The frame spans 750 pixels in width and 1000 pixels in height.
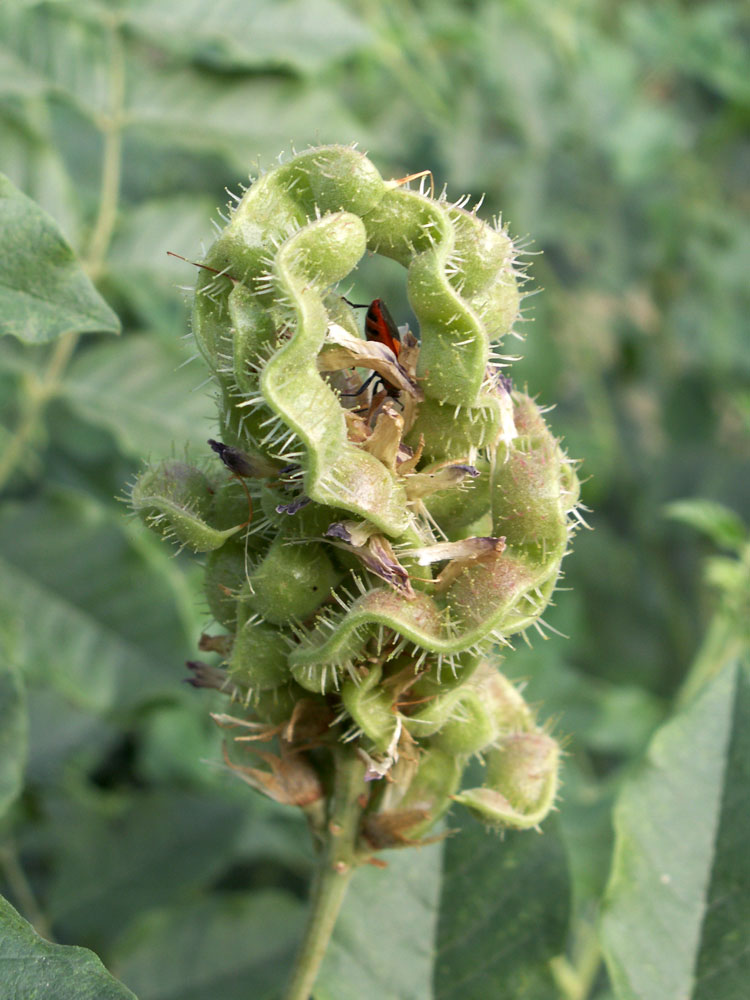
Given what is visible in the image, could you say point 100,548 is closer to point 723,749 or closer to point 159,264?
point 159,264

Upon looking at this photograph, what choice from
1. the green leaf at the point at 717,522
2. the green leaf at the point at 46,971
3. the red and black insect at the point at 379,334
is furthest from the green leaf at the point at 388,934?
the green leaf at the point at 717,522

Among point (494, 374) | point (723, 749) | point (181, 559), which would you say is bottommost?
point (181, 559)

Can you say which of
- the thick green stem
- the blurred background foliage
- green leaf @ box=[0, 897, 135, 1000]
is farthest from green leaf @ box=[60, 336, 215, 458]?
green leaf @ box=[0, 897, 135, 1000]

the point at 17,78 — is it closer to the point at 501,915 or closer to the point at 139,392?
the point at 139,392

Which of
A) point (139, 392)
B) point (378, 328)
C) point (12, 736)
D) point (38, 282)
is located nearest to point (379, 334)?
point (378, 328)

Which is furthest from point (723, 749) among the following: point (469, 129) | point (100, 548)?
point (469, 129)

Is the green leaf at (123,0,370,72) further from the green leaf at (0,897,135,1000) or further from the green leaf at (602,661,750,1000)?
the green leaf at (0,897,135,1000)

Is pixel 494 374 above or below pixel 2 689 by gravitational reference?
above
